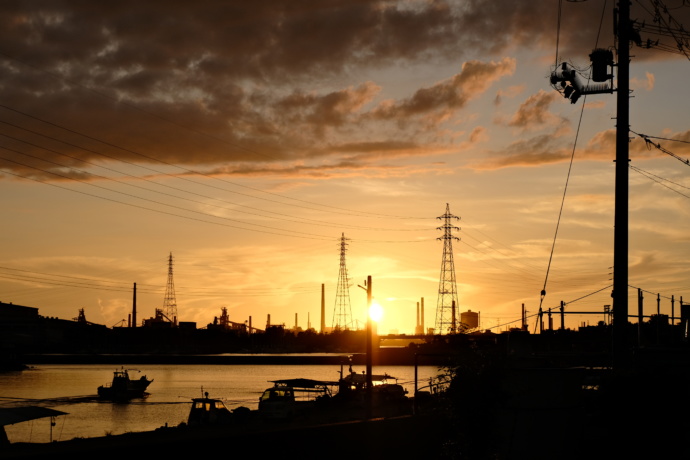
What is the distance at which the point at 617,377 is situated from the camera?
68.7ft

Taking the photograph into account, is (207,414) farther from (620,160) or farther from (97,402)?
(97,402)

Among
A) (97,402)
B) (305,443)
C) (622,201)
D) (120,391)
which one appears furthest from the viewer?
(120,391)

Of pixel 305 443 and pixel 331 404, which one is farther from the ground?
pixel 305 443

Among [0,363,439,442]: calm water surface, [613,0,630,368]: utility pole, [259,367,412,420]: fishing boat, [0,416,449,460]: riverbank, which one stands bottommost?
[0,363,439,442]: calm water surface

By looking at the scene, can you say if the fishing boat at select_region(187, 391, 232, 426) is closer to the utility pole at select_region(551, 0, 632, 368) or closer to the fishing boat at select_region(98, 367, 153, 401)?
the utility pole at select_region(551, 0, 632, 368)

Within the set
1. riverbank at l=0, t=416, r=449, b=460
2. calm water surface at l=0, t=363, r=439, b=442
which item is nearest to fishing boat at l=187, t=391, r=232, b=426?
calm water surface at l=0, t=363, r=439, b=442

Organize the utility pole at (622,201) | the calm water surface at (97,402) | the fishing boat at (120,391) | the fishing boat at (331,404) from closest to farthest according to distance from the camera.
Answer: the utility pole at (622,201) → the fishing boat at (331,404) → the calm water surface at (97,402) → the fishing boat at (120,391)

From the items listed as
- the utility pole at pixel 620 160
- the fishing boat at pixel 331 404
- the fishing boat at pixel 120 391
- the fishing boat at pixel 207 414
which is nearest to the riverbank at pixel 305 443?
the utility pole at pixel 620 160

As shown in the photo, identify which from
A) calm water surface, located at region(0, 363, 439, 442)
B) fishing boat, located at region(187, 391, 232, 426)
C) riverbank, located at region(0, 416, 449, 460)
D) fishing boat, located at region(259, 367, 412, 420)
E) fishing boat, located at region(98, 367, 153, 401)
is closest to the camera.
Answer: riverbank, located at region(0, 416, 449, 460)

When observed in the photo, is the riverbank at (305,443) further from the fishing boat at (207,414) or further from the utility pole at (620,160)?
the fishing boat at (207,414)

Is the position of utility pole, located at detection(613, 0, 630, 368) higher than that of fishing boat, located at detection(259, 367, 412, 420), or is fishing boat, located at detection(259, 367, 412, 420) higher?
utility pole, located at detection(613, 0, 630, 368)

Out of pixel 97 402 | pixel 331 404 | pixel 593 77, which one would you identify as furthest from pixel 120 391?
pixel 593 77

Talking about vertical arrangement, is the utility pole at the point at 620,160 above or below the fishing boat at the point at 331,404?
above

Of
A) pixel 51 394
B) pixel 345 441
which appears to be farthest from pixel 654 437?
pixel 51 394
